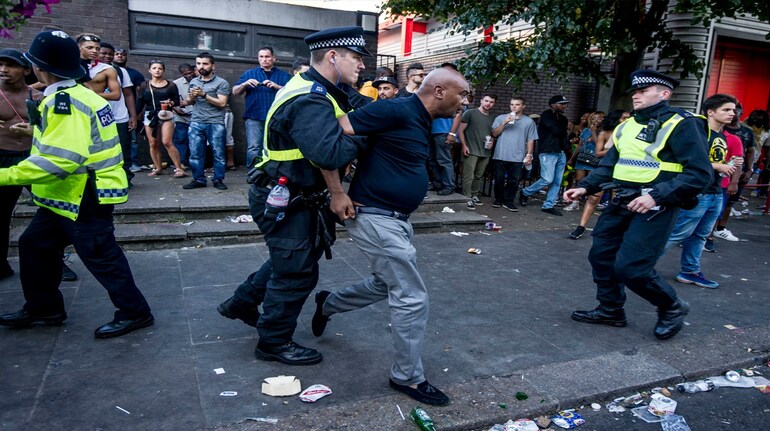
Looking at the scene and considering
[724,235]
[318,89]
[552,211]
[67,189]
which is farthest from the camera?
[552,211]

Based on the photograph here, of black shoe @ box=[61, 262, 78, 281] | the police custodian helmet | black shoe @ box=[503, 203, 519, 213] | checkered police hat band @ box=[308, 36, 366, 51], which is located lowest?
black shoe @ box=[61, 262, 78, 281]

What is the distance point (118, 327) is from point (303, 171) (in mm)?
1827

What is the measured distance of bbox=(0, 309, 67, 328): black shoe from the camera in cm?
386

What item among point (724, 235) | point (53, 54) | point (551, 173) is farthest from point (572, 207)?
point (53, 54)

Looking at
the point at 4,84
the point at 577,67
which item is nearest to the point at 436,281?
the point at 4,84

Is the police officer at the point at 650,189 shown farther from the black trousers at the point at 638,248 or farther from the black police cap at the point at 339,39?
the black police cap at the point at 339,39

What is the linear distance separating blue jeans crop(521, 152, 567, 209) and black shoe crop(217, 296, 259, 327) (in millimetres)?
6511

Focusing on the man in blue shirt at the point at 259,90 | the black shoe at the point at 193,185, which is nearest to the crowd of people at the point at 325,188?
the black shoe at the point at 193,185

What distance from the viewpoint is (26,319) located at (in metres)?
3.90

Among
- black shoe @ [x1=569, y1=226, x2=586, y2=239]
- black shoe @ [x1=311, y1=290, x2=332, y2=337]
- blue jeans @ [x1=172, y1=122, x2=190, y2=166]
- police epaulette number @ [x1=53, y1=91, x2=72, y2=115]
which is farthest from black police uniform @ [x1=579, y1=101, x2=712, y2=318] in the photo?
blue jeans @ [x1=172, y1=122, x2=190, y2=166]

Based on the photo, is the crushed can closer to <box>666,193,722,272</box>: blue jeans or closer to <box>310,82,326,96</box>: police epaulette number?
<box>310,82,326,96</box>: police epaulette number

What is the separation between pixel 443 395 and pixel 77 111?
Result: 286cm

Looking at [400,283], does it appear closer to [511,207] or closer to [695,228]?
[695,228]

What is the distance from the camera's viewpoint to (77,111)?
344 centimetres
